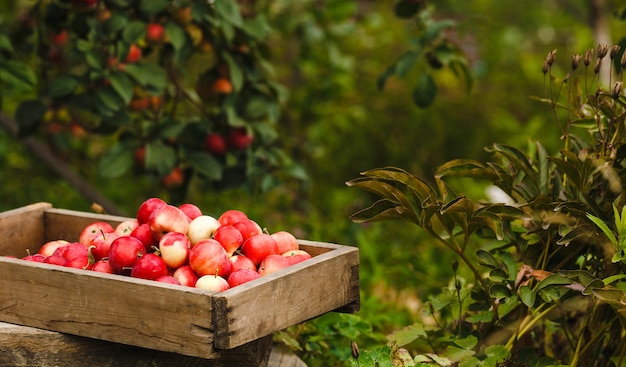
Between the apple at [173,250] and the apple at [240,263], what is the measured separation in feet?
0.35

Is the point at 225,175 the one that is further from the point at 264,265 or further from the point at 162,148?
the point at 264,265

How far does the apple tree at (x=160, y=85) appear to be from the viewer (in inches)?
120

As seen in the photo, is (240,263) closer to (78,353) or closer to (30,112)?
(78,353)

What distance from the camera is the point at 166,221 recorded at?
6.75 feet

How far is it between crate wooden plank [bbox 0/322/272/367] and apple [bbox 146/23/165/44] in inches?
53.0

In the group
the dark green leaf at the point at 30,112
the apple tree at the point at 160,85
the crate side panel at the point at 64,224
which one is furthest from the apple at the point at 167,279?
the dark green leaf at the point at 30,112

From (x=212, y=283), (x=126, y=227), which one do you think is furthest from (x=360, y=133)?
(x=212, y=283)

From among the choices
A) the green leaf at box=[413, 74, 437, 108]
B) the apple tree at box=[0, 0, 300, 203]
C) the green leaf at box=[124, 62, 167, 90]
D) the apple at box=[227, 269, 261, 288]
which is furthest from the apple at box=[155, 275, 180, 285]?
the green leaf at box=[413, 74, 437, 108]

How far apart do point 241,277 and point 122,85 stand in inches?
48.9

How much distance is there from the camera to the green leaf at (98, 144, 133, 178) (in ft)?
10.4

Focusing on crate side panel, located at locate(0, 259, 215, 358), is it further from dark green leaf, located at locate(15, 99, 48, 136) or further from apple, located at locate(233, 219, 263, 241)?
dark green leaf, located at locate(15, 99, 48, 136)

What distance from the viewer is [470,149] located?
19.5ft

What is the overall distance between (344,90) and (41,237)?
8.92ft

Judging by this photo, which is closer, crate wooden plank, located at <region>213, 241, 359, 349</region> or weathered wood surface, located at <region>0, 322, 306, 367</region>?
crate wooden plank, located at <region>213, 241, 359, 349</region>
